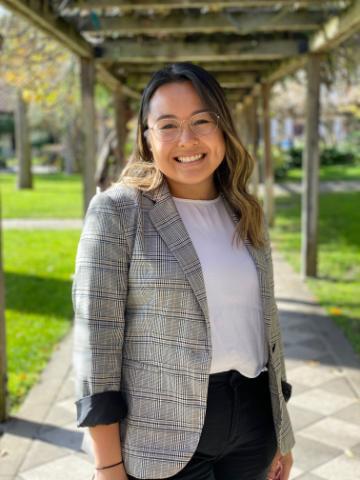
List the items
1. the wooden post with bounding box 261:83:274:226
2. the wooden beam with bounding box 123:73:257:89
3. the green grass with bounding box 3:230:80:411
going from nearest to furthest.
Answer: the green grass with bounding box 3:230:80:411
the wooden beam with bounding box 123:73:257:89
the wooden post with bounding box 261:83:274:226

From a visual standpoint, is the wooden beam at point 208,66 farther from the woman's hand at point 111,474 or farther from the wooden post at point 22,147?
the wooden post at point 22,147

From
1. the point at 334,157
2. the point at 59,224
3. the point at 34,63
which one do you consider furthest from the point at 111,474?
the point at 334,157

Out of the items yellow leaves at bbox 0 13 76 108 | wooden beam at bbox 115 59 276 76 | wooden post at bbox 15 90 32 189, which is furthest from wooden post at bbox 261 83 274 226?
wooden post at bbox 15 90 32 189

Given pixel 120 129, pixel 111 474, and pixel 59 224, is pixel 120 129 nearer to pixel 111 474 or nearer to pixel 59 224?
pixel 59 224

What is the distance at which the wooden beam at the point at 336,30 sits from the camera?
5.60 m

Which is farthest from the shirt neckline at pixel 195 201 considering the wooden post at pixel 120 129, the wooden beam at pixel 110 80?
the wooden post at pixel 120 129

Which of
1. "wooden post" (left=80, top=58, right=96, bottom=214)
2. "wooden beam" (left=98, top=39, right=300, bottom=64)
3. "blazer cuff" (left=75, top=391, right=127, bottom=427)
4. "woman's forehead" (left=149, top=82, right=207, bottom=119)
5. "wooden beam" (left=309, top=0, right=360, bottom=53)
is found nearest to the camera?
"blazer cuff" (left=75, top=391, right=127, bottom=427)

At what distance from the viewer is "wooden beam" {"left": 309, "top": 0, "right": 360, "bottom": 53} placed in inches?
220

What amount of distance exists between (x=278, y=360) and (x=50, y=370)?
3484 mm

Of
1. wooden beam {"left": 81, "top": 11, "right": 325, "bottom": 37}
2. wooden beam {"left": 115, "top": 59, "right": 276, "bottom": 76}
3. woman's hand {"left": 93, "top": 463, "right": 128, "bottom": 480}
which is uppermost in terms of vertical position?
wooden beam {"left": 115, "top": 59, "right": 276, "bottom": 76}

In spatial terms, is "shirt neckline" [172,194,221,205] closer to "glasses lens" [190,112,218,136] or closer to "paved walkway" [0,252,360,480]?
"glasses lens" [190,112,218,136]

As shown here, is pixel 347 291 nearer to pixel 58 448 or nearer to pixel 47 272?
pixel 47 272

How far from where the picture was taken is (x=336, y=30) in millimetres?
6094

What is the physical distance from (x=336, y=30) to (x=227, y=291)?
16.5ft
